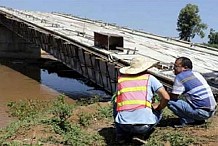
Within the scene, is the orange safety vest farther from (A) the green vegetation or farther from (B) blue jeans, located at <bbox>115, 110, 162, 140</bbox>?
(A) the green vegetation

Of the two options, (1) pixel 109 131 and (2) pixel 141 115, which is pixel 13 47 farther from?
(2) pixel 141 115

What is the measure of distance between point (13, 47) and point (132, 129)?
36.1 metres

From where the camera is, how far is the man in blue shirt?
7.03 meters

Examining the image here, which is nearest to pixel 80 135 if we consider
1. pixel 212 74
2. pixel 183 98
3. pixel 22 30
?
pixel 183 98

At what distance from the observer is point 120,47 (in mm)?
19672

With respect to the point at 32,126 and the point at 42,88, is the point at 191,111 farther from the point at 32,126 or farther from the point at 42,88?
the point at 42,88

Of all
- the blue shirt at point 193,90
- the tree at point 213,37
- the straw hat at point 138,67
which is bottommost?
the tree at point 213,37

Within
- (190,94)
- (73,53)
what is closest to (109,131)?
(190,94)

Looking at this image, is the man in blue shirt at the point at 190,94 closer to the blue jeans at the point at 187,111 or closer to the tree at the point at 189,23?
the blue jeans at the point at 187,111

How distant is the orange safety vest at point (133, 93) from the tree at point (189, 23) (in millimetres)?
57606

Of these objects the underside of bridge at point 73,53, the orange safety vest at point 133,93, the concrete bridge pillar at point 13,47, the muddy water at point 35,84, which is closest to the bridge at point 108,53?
the underside of bridge at point 73,53

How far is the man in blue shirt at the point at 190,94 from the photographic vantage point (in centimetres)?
703

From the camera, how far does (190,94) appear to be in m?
7.04

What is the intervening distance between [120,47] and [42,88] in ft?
26.3
